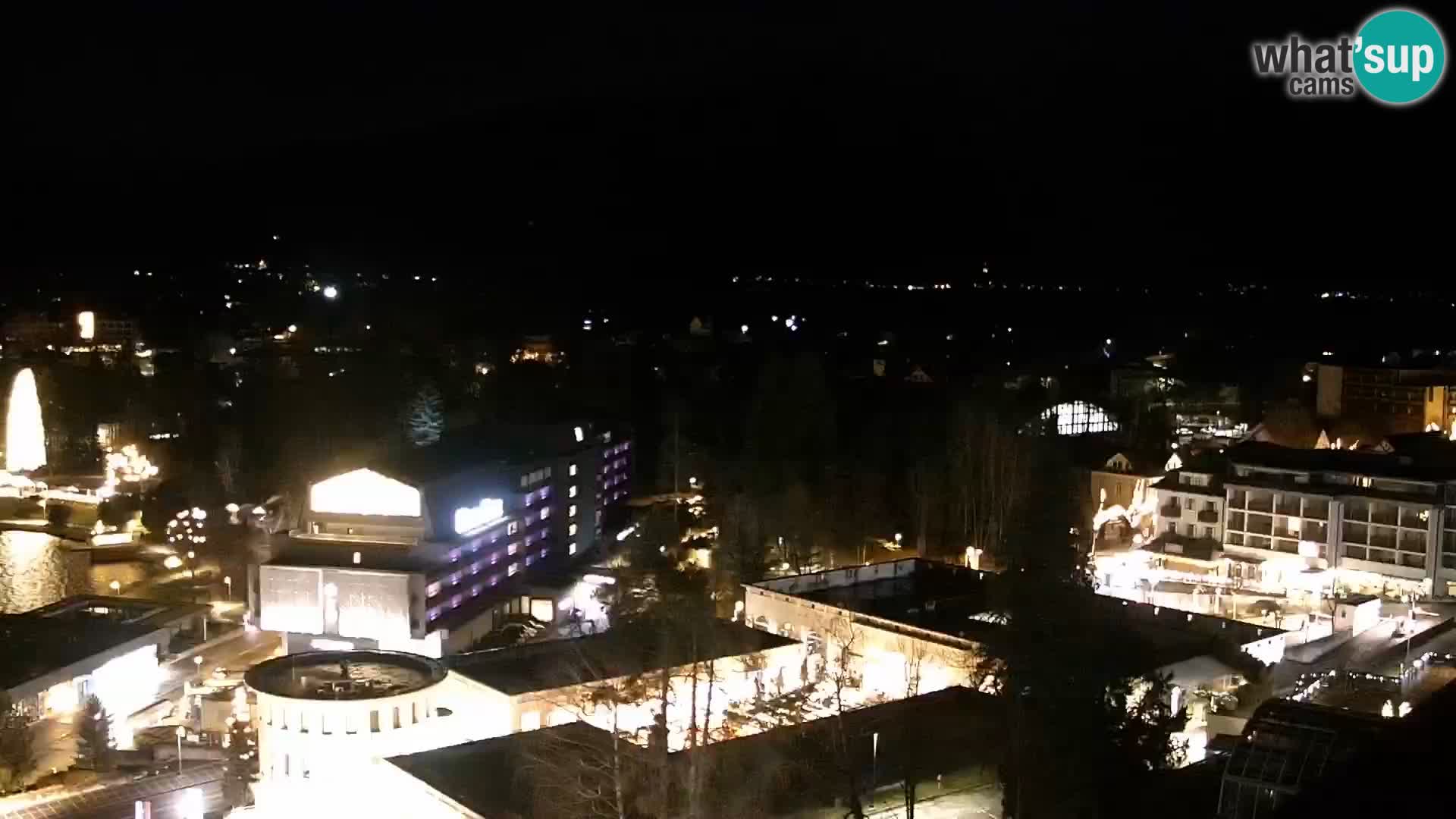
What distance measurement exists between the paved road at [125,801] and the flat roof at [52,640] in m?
2.39

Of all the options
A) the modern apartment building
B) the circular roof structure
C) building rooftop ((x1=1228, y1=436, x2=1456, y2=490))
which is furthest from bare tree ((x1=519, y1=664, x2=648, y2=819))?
the modern apartment building

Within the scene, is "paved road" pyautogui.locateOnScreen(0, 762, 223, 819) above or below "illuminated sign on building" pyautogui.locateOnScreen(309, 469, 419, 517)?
below

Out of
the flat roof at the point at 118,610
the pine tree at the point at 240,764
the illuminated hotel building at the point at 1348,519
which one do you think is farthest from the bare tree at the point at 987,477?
the flat roof at the point at 118,610

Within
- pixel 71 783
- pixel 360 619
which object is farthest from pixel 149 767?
pixel 360 619

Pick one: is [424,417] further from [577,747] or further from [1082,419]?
[577,747]

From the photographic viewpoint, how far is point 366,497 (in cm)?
1156

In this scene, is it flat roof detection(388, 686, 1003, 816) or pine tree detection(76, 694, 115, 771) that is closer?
flat roof detection(388, 686, 1003, 816)

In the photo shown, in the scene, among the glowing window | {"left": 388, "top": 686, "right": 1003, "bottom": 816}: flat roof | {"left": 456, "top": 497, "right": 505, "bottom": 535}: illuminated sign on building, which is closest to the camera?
{"left": 388, "top": 686, "right": 1003, "bottom": 816}: flat roof

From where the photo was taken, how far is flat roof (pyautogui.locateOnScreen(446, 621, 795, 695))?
23.8 ft

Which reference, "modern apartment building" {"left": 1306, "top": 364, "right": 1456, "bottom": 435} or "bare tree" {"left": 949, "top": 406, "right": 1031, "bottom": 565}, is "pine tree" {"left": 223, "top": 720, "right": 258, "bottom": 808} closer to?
"bare tree" {"left": 949, "top": 406, "right": 1031, "bottom": 565}

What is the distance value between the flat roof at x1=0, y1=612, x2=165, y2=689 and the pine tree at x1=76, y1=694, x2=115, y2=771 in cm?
75

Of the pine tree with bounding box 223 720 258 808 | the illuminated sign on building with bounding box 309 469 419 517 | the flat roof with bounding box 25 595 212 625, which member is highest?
the illuminated sign on building with bounding box 309 469 419 517

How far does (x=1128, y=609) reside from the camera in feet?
28.5

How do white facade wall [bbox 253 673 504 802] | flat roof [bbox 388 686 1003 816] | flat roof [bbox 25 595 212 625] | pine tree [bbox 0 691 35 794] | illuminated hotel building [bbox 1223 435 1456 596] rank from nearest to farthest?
flat roof [bbox 388 686 1003 816] → white facade wall [bbox 253 673 504 802] → pine tree [bbox 0 691 35 794] → illuminated hotel building [bbox 1223 435 1456 596] → flat roof [bbox 25 595 212 625]
